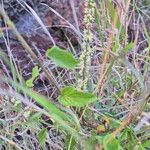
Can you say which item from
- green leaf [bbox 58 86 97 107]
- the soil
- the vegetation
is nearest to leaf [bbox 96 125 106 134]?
the vegetation

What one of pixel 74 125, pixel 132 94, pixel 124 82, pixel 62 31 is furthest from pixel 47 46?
pixel 74 125

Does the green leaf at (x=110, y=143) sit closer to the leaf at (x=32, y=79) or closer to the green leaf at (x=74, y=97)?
the green leaf at (x=74, y=97)

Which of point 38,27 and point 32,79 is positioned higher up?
point 32,79

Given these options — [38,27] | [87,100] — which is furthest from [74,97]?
[38,27]

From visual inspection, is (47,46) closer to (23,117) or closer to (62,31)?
(62,31)

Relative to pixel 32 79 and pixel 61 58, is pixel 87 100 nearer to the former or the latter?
pixel 61 58

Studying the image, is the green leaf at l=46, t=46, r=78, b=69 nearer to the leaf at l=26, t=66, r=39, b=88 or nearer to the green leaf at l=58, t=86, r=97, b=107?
the green leaf at l=58, t=86, r=97, b=107

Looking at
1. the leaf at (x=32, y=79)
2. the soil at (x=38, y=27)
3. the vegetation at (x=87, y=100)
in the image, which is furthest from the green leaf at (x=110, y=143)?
the soil at (x=38, y=27)
